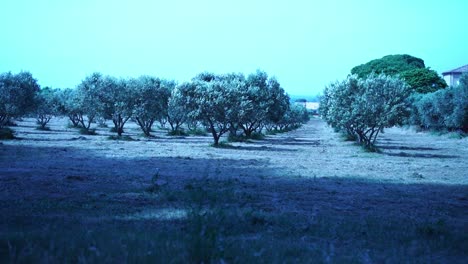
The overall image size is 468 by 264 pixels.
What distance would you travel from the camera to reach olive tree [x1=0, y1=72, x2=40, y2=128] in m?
38.0

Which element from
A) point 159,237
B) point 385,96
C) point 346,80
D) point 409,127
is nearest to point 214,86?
point 346,80

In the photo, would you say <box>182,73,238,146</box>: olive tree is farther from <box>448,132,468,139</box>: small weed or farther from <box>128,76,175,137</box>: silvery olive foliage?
<box>448,132,468,139</box>: small weed

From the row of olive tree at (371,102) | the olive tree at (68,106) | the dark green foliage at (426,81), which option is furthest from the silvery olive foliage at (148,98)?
the dark green foliage at (426,81)

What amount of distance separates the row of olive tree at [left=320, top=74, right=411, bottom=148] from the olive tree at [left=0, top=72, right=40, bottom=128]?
26342mm

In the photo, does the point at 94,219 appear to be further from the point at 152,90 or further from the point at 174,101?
the point at 152,90

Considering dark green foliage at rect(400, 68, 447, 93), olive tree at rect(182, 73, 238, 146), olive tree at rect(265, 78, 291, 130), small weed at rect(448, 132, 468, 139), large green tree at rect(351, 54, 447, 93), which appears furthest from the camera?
large green tree at rect(351, 54, 447, 93)

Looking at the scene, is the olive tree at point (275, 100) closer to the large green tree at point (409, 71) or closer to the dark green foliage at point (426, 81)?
the large green tree at point (409, 71)

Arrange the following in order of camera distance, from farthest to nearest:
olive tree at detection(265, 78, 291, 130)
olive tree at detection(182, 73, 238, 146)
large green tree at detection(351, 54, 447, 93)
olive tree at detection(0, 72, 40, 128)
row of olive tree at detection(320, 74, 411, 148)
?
large green tree at detection(351, 54, 447, 93), olive tree at detection(265, 78, 291, 130), olive tree at detection(0, 72, 40, 128), olive tree at detection(182, 73, 238, 146), row of olive tree at detection(320, 74, 411, 148)

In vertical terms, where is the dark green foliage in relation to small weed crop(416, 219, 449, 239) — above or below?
above

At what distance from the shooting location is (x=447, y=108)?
49.5m

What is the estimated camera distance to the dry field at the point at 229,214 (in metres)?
6.02

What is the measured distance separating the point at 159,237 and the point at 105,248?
1384mm

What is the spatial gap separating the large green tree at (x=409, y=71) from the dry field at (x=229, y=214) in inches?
2408

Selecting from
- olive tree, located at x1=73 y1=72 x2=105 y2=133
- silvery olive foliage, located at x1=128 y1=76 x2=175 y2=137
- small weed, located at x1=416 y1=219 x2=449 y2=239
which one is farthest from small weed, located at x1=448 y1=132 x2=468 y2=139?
small weed, located at x1=416 y1=219 x2=449 y2=239
